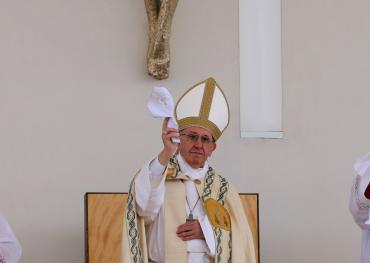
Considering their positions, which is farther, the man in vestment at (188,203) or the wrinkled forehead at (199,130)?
the wrinkled forehead at (199,130)

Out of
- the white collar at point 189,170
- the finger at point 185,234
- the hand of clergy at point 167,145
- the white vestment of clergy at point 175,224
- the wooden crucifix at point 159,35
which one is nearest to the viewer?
the hand of clergy at point 167,145

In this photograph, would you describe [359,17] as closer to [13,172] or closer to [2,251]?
[13,172]

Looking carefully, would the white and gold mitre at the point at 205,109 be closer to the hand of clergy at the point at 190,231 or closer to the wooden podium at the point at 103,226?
the hand of clergy at the point at 190,231

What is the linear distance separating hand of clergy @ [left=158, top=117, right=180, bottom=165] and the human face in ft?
1.44

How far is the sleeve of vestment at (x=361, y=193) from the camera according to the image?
6418 mm

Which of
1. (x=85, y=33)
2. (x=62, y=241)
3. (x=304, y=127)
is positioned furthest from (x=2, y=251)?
(x=304, y=127)

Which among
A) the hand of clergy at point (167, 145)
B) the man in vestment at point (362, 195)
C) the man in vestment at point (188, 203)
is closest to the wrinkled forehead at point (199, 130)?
the man in vestment at point (188, 203)

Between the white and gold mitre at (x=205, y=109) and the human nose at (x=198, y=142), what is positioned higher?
the white and gold mitre at (x=205, y=109)

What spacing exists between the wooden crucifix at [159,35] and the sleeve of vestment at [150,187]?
172 cm

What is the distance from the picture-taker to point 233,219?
21.3ft

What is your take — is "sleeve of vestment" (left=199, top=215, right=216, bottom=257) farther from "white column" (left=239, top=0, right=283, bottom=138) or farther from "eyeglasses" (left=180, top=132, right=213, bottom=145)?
"white column" (left=239, top=0, right=283, bottom=138)

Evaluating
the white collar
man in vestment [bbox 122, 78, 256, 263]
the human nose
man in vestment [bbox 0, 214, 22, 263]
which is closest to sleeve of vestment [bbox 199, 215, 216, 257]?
man in vestment [bbox 122, 78, 256, 263]

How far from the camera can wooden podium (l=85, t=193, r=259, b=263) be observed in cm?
730

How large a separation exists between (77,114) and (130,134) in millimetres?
390
